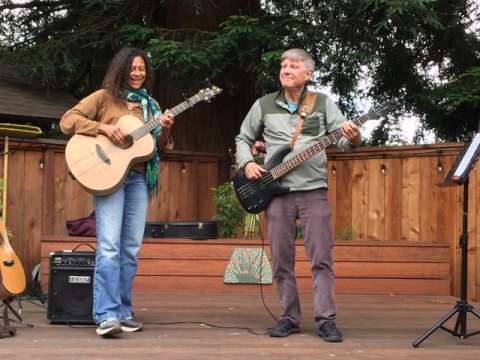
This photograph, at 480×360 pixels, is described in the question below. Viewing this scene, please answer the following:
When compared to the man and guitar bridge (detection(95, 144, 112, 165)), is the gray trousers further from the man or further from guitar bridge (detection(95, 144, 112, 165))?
guitar bridge (detection(95, 144, 112, 165))

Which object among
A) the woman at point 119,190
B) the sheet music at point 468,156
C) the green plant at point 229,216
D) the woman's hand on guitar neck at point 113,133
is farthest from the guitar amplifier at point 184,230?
the sheet music at point 468,156

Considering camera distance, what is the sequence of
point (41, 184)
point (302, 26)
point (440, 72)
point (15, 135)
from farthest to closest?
point (440, 72) < point (302, 26) < point (41, 184) < point (15, 135)

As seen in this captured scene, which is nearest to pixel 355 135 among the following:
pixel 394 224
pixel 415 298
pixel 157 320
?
pixel 157 320

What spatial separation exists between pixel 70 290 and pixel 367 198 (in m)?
3.49

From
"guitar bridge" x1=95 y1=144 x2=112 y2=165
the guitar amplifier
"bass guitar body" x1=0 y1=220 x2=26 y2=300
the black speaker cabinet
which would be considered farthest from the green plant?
"guitar bridge" x1=95 y1=144 x2=112 y2=165

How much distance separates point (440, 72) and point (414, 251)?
3048 mm

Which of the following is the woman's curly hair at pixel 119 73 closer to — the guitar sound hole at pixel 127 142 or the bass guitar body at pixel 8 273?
the guitar sound hole at pixel 127 142

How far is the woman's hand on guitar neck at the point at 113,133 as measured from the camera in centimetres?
397

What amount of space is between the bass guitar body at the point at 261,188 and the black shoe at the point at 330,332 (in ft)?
2.49

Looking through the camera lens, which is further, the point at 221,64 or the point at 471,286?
the point at 221,64

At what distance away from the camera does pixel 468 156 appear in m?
3.68

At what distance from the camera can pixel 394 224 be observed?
22.0 ft

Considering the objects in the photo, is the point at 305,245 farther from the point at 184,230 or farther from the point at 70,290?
the point at 184,230

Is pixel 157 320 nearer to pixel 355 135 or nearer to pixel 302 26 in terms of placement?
pixel 355 135
